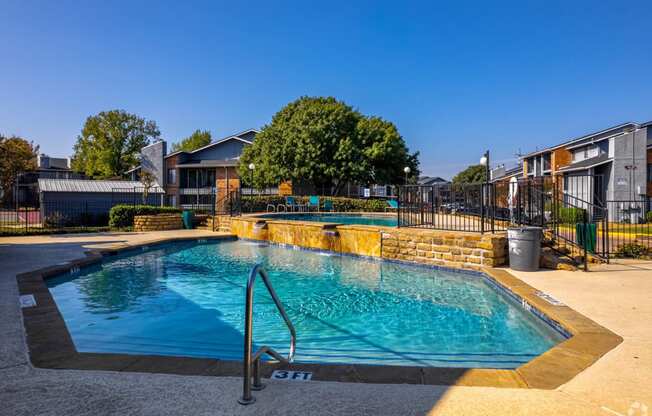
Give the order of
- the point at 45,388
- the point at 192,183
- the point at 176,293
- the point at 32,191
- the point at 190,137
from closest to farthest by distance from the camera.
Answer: the point at 45,388, the point at 176,293, the point at 192,183, the point at 32,191, the point at 190,137

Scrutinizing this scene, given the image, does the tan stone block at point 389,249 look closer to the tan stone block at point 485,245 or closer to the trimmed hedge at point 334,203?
the tan stone block at point 485,245

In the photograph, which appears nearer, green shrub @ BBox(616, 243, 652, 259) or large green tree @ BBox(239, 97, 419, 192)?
green shrub @ BBox(616, 243, 652, 259)

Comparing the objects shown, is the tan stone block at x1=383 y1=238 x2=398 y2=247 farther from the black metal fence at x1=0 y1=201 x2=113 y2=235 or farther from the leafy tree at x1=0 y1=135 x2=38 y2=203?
the leafy tree at x1=0 y1=135 x2=38 y2=203

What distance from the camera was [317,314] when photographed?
612cm

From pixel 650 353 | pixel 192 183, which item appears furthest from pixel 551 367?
pixel 192 183

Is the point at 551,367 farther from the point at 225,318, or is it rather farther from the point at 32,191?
the point at 32,191

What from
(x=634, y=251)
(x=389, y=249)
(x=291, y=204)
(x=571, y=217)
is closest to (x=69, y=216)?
(x=291, y=204)

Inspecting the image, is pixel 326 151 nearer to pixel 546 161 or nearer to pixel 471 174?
pixel 546 161

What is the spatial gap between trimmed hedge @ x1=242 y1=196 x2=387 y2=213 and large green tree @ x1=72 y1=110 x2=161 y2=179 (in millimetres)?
34554

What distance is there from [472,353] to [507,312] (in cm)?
181

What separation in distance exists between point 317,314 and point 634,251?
8.25m

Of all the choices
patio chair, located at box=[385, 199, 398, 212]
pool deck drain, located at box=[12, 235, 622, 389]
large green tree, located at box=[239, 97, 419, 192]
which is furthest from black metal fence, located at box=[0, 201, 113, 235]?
pool deck drain, located at box=[12, 235, 622, 389]

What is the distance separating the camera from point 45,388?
2928mm

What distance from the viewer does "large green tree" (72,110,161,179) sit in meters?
53.0
